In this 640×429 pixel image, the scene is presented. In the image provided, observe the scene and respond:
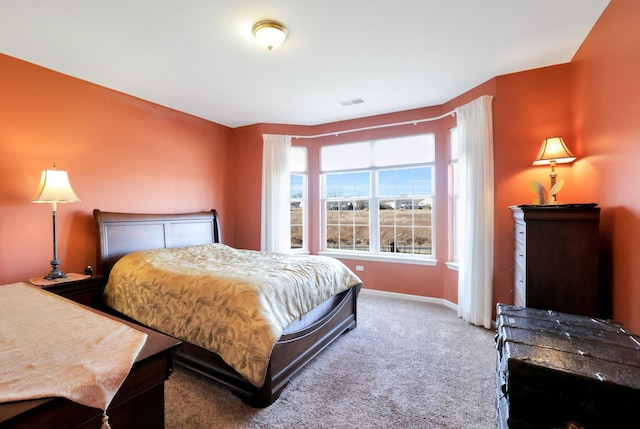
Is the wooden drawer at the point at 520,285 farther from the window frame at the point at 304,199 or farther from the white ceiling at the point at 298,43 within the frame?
the window frame at the point at 304,199

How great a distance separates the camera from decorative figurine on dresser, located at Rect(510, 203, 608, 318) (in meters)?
2.04

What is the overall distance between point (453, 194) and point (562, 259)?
6.19 ft

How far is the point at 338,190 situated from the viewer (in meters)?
4.86

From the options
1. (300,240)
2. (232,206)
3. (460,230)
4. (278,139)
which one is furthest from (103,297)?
(460,230)

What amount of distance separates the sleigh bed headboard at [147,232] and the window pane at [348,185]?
198 centimetres

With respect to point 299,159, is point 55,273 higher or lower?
lower

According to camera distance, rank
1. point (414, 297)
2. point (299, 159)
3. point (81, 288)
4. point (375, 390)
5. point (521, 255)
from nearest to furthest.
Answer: point (375, 390) < point (521, 255) < point (81, 288) < point (414, 297) < point (299, 159)

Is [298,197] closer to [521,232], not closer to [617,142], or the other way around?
[521,232]

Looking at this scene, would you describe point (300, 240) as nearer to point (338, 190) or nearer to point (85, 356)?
point (338, 190)

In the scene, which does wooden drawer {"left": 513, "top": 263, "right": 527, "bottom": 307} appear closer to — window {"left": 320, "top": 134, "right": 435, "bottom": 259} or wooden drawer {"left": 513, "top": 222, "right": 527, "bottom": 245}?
wooden drawer {"left": 513, "top": 222, "right": 527, "bottom": 245}

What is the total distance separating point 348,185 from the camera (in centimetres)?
479

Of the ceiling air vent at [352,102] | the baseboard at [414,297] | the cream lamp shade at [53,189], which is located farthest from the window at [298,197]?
the cream lamp shade at [53,189]

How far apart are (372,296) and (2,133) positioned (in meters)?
4.66

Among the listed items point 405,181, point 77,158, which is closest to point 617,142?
point 405,181
